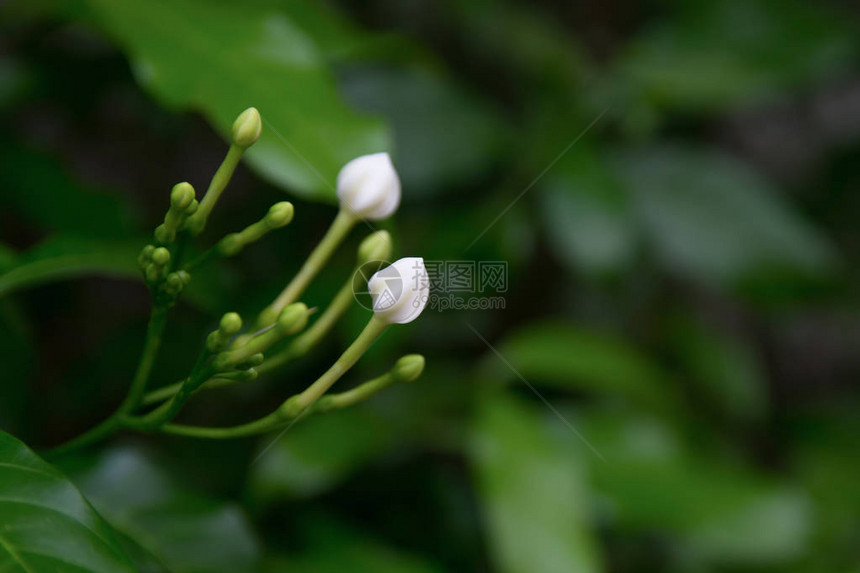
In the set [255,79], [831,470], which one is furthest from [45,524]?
[831,470]

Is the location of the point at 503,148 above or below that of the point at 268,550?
above

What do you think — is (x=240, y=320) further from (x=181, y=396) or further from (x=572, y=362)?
(x=572, y=362)

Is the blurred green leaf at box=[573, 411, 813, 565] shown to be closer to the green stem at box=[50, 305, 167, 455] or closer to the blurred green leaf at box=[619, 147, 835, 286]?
the blurred green leaf at box=[619, 147, 835, 286]

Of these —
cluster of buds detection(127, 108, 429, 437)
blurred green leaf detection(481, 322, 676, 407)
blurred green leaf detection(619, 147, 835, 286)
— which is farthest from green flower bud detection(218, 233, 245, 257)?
blurred green leaf detection(619, 147, 835, 286)

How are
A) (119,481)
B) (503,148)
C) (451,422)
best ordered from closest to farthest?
(119,481) < (451,422) < (503,148)

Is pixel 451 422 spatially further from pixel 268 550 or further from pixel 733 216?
pixel 733 216

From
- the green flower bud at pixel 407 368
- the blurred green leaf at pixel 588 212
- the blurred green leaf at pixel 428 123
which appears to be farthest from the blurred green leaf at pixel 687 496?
the green flower bud at pixel 407 368

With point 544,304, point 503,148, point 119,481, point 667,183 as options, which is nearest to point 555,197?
point 503,148
